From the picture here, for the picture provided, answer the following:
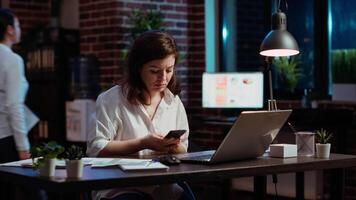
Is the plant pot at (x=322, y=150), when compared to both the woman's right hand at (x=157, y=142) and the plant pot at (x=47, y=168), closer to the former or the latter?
the woman's right hand at (x=157, y=142)

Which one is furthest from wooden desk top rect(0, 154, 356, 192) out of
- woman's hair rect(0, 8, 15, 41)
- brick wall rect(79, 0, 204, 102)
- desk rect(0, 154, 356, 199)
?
brick wall rect(79, 0, 204, 102)

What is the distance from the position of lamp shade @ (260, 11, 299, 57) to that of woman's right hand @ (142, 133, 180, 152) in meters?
0.61

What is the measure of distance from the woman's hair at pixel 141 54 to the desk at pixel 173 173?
543 mm

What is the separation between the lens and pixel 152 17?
552 cm

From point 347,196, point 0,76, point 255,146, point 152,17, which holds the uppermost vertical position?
point 152,17

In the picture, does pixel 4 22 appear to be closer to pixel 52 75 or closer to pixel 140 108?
pixel 140 108

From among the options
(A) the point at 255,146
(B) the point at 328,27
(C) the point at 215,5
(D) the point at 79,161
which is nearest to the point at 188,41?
(C) the point at 215,5

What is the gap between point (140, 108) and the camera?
292 centimetres

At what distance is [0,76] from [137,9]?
6.83 ft

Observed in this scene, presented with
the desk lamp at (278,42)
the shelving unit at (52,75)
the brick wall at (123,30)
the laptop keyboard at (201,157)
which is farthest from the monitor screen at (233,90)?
the laptop keyboard at (201,157)

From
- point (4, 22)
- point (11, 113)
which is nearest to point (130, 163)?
point (11, 113)

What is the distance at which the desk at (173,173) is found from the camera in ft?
6.85

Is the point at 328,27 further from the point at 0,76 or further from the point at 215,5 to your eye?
the point at 0,76

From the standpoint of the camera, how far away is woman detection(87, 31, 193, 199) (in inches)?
109
